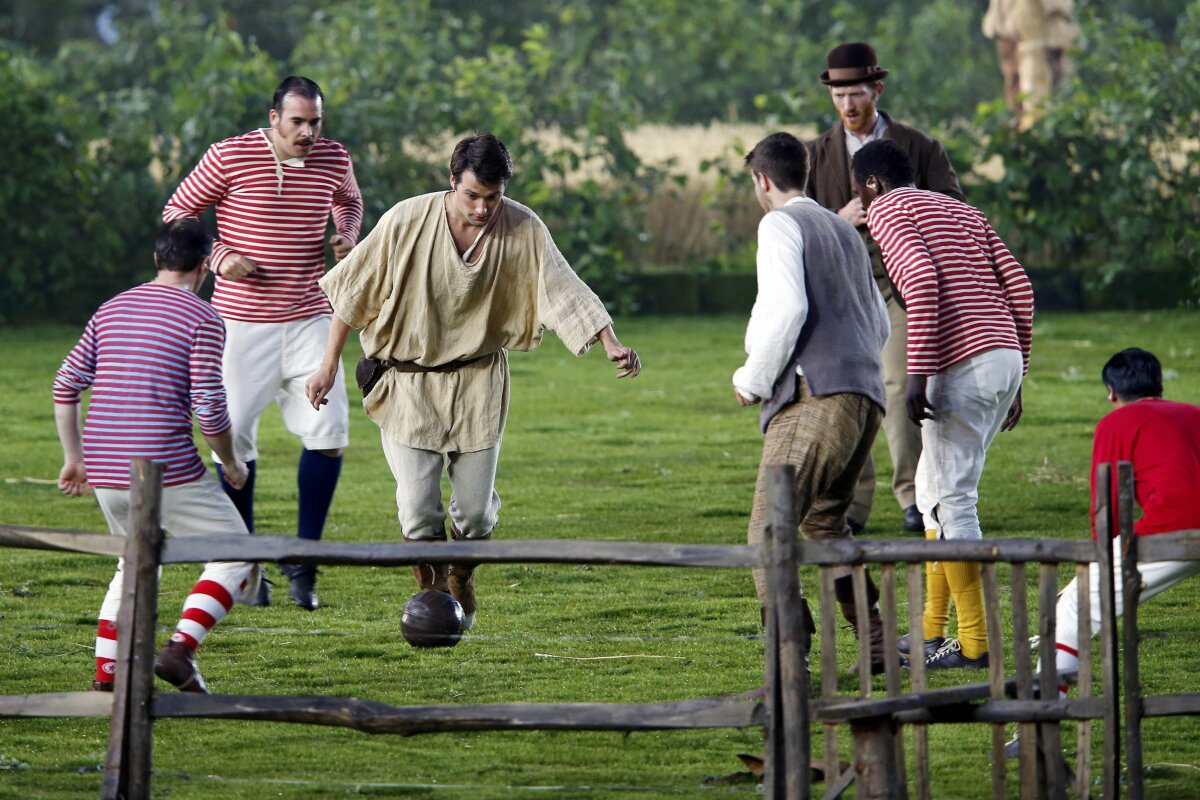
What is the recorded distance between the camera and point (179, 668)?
5.91 metres

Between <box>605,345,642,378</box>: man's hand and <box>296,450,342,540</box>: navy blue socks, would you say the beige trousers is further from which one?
<box>296,450,342,540</box>: navy blue socks

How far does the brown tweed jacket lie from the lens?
8359 millimetres

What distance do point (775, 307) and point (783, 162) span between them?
556mm

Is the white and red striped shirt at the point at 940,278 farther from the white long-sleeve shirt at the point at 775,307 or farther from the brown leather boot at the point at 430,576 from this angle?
the brown leather boot at the point at 430,576

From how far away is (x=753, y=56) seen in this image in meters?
39.0

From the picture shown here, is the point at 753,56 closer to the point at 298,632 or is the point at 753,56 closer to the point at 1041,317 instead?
the point at 1041,317

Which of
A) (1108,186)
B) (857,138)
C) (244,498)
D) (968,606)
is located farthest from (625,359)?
(1108,186)

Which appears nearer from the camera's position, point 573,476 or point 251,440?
point 251,440

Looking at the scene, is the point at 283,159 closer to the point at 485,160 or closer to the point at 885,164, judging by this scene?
the point at 485,160

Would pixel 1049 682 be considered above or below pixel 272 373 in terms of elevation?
below

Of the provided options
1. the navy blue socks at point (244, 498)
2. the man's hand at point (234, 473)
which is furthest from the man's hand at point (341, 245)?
the man's hand at point (234, 473)

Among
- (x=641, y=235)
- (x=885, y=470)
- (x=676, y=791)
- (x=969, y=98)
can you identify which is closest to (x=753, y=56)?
(x=969, y=98)

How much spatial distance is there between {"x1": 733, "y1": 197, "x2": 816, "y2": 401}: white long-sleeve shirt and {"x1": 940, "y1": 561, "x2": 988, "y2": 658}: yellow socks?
1.04m

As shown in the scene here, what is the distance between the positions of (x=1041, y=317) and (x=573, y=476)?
32.8 ft
